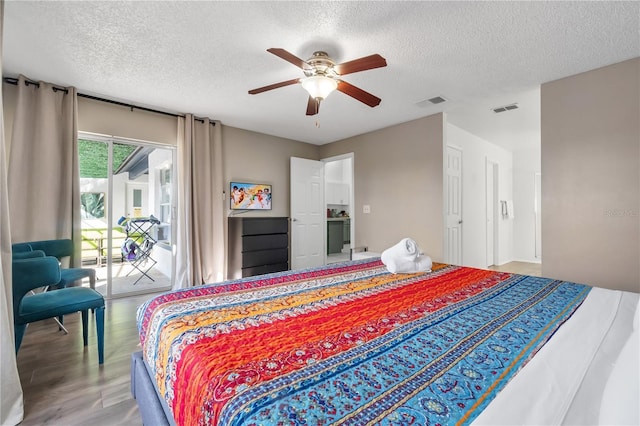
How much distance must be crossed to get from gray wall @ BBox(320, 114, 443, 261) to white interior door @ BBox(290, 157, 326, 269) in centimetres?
76

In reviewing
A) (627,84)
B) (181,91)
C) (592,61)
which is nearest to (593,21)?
(592,61)

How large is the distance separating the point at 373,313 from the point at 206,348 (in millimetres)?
709

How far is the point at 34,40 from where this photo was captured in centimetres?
228

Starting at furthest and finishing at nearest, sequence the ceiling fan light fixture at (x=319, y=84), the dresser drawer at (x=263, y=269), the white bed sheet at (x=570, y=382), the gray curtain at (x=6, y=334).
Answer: the dresser drawer at (x=263, y=269) < the ceiling fan light fixture at (x=319, y=84) < the gray curtain at (x=6, y=334) < the white bed sheet at (x=570, y=382)

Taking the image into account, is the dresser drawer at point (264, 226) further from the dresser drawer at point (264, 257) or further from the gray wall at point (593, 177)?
the gray wall at point (593, 177)

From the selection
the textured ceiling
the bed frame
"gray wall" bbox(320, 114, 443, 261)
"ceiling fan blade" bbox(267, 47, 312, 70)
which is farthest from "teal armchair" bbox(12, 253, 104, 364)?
"gray wall" bbox(320, 114, 443, 261)

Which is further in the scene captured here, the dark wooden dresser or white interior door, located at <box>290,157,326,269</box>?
white interior door, located at <box>290,157,326,269</box>

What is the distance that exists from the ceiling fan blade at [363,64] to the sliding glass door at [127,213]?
306 cm

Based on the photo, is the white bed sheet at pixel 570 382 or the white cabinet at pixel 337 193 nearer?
the white bed sheet at pixel 570 382

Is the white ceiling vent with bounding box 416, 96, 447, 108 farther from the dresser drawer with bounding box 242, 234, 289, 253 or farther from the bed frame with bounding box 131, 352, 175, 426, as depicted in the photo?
the bed frame with bounding box 131, 352, 175, 426

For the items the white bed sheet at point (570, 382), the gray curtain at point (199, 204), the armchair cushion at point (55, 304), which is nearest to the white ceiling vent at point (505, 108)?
the white bed sheet at point (570, 382)

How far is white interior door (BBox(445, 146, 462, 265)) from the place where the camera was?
4305 mm

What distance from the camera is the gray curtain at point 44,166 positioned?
2910 millimetres

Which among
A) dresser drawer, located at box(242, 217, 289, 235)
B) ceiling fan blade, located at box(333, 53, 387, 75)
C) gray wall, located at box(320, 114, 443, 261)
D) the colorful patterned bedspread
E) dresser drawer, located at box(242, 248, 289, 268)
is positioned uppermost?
ceiling fan blade, located at box(333, 53, 387, 75)
